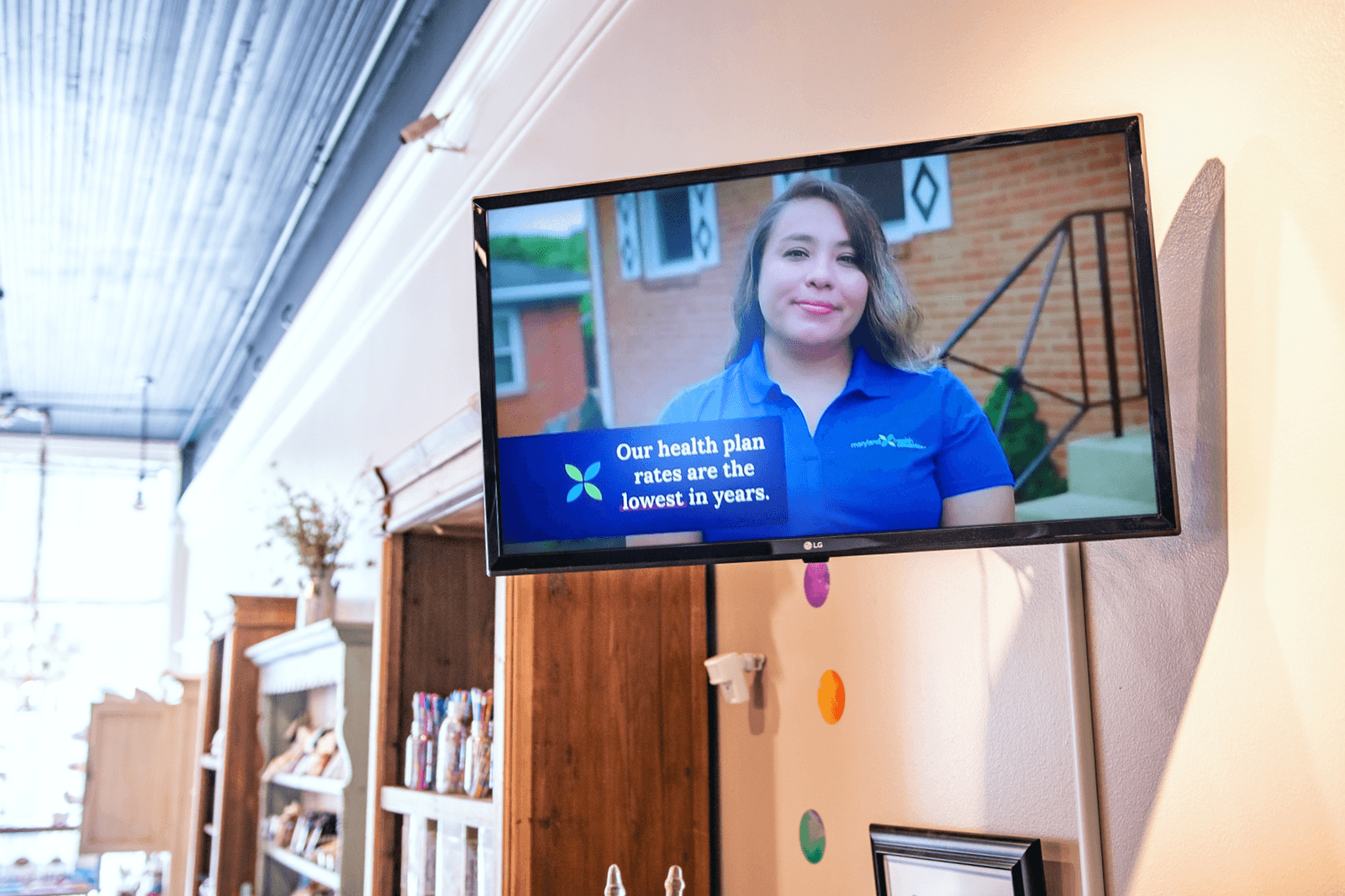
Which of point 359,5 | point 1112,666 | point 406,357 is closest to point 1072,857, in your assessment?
point 1112,666

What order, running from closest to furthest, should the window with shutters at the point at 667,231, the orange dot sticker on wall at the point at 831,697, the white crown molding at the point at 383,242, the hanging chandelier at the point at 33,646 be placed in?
the window with shutters at the point at 667,231, the orange dot sticker on wall at the point at 831,697, the white crown molding at the point at 383,242, the hanging chandelier at the point at 33,646

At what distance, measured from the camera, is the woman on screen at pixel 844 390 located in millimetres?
1352

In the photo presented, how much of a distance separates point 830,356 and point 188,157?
448 centimetres

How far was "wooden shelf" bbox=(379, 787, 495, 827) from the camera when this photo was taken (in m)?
2.30

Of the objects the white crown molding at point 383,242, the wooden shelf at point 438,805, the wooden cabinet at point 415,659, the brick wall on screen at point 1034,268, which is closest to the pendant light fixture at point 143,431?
the white crown molding at point 383,242

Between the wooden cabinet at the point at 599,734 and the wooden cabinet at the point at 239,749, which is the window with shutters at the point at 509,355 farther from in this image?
the wooden cabinet at the point at 239,749


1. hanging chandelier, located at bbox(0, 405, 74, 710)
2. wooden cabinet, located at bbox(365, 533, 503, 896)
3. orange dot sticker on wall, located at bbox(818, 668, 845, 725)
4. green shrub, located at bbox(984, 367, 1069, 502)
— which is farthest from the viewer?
hanging chandelier, located at bbox(0, 405, 74, 710)

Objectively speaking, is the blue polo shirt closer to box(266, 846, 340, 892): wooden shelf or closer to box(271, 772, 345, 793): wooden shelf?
box(271, 772, 345, 793): wooden shelf

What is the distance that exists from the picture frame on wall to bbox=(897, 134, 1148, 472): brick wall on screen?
0.55m

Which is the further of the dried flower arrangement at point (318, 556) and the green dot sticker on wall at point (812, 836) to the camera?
the dried flower arrangement at point (318, 556)

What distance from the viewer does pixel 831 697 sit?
6.08ft

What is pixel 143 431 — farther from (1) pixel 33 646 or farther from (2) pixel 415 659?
(2) pixel 415 659
